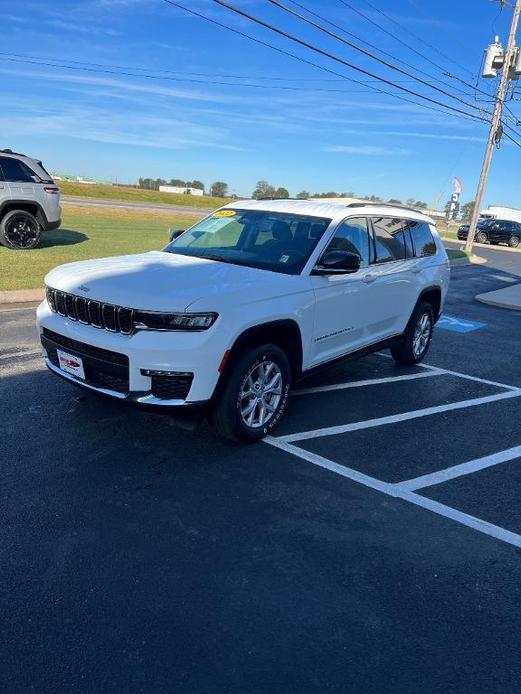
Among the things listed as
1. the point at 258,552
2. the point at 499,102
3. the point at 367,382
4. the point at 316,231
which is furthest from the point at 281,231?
the point at 499,102

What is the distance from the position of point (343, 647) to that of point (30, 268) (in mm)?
9994

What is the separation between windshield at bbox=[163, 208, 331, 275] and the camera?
15.5ft

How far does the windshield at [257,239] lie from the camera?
4.73 metres

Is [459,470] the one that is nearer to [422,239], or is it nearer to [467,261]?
[422,239]

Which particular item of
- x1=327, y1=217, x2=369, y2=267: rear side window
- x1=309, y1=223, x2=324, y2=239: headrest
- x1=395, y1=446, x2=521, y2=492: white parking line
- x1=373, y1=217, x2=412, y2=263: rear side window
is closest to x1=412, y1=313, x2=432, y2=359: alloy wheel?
x1=373, y1=217, x2=412, y2=263: rear side window

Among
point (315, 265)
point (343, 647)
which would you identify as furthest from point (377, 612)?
point (315, 265)

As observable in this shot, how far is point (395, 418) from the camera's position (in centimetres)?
523

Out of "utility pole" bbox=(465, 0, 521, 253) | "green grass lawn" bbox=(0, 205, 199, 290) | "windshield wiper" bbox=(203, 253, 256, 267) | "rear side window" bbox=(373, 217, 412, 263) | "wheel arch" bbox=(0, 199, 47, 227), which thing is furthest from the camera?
"utility pole" bbox=(465, 0, 521, 253)

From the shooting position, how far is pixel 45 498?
344 cm

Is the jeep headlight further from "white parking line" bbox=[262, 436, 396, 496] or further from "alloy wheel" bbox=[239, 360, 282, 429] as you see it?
"white parking line" bbox=[262, 436, 396, 496]

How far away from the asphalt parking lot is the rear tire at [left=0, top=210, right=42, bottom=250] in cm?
874

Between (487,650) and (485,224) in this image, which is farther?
(485,224)

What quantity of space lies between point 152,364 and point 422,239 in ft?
14.5

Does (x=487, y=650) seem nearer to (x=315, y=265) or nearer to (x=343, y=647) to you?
(x=343, y=647)
